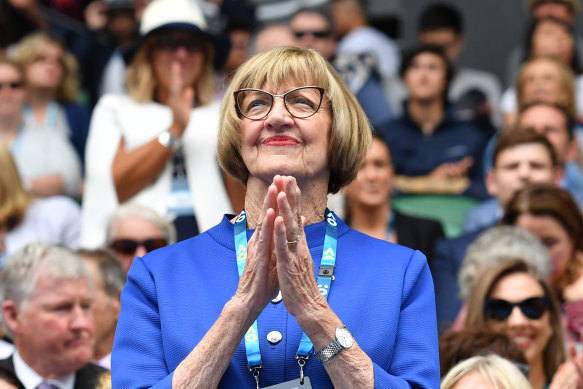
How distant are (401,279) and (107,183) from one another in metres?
3.22

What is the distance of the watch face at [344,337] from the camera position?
2672 millimetres

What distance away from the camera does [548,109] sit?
7.44m

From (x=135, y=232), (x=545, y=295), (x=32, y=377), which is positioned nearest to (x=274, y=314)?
(x=32, y=377)

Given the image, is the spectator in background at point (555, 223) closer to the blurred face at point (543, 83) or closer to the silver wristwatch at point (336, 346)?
the blurred face at point (543, 83)

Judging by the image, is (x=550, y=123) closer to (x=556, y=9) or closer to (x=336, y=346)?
(x=556, y=9)

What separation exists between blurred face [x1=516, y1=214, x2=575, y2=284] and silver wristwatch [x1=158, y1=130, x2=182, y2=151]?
1936 millimetres

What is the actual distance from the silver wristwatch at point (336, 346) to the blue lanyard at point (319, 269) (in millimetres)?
103

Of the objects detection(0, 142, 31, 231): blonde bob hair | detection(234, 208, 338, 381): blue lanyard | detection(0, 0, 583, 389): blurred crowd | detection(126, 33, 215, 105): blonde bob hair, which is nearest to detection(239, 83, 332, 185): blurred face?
detection(234, 208, 338, 381): blue lanyard

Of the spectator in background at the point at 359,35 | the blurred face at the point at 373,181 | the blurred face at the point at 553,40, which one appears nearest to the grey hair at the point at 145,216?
the blurred face at the point at 373,181

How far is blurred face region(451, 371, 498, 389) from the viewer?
3.87 metres

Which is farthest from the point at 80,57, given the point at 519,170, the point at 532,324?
the point at 532,324

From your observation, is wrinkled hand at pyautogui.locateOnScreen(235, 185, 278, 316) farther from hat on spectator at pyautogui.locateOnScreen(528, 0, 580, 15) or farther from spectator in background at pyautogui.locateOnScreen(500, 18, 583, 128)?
hat on spectator at pyautogui.locateOnScreen(528, 0, 580, 15)

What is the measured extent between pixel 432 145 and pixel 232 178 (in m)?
5.07

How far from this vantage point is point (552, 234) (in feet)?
19.6
